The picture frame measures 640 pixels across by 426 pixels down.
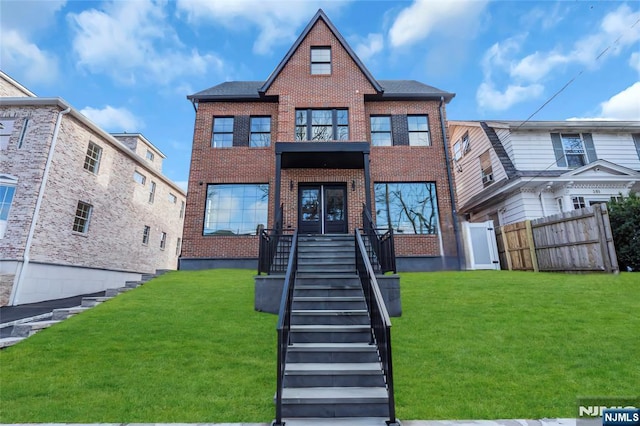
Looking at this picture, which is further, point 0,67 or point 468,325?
point 0,67

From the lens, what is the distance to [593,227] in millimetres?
8648

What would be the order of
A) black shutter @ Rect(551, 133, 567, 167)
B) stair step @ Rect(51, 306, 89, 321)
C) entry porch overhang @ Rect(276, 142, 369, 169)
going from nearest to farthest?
stair step @ Rect(51, 306, 89, 321) < entry porch overhang @ Rect(276, 142, 369, 169) < black shutter @ Rect(551, 133, 567, 167)

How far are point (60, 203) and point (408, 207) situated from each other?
14023mm

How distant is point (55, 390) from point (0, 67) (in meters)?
18.6

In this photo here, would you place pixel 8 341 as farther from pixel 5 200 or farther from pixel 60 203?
pixel 60 203

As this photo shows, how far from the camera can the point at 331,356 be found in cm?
419

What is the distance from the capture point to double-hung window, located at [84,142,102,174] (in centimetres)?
1377

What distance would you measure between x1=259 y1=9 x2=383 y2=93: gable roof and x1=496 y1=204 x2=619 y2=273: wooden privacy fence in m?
7.87

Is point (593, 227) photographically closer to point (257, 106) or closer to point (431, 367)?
point (431, 367)

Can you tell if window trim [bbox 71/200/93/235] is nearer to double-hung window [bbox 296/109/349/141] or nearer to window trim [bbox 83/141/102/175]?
window trim [bbox 83/141/102/175]

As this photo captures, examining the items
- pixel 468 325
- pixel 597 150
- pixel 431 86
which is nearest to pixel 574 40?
pixel 431 86

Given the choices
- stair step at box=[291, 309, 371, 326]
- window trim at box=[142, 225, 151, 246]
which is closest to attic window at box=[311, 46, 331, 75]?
stair step at box=[291, 309, 371, 326]

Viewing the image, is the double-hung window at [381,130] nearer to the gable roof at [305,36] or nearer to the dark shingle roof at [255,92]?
the dark shingle roof at [255,92]

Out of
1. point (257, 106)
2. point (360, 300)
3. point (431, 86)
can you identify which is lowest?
point (360, 300)
